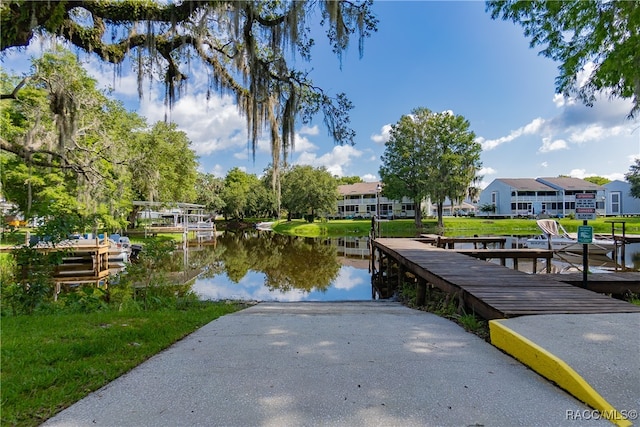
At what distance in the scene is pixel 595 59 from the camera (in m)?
6.37

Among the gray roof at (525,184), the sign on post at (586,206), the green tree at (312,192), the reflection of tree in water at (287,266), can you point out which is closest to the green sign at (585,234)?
the sign on post at (586,206)

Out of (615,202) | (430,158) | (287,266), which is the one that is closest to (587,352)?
(287,266)

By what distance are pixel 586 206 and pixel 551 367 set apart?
4.03 meters

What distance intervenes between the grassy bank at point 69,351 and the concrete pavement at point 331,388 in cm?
19

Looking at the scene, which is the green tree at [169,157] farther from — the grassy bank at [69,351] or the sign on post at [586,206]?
the sign on post at [586,206]

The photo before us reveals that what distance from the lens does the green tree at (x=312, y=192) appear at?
40906 millimetres

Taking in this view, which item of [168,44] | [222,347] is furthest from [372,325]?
[168,44]

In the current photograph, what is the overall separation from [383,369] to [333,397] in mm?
639

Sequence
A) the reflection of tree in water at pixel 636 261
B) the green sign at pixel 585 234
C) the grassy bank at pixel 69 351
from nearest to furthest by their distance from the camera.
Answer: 1. the grassy bank at pixel 69 351
2. the green sign at pixel 585 234
3. the reflection of tree in water at pixel 636 261

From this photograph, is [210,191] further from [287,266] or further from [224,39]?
[224,39]

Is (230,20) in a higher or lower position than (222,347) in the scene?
higher

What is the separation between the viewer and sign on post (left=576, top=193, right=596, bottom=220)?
5.35 m

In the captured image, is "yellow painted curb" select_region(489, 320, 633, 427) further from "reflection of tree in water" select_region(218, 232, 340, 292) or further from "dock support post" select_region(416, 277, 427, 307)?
"reflection of tree in water" select_region(218, 232, 340, 292)

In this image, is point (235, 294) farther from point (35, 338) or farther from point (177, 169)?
point (177, 169)
